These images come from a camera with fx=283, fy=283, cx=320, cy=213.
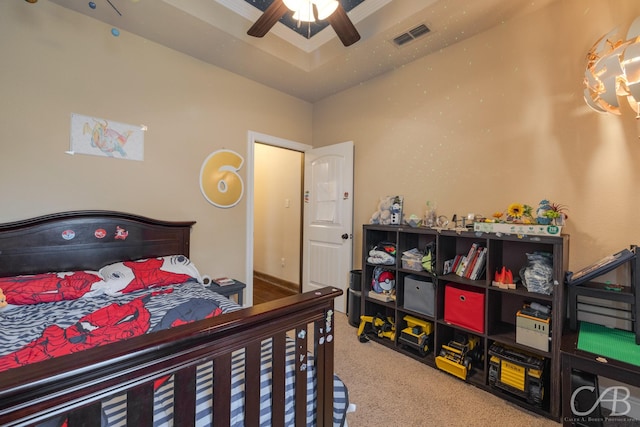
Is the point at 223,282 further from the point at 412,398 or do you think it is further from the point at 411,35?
the point at 411,35

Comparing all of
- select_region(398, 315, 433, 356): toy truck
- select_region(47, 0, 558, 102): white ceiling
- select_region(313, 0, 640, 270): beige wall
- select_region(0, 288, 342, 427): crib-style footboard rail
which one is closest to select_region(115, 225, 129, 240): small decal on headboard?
select_region(47, 0, 558, 102): white ceiling

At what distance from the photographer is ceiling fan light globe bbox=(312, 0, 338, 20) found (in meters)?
1.59

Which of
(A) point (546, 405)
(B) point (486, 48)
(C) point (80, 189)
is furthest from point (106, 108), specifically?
(A) point (546, 405)

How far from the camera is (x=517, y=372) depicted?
5.71 ft

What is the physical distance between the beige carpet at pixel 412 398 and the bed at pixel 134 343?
0.72 m

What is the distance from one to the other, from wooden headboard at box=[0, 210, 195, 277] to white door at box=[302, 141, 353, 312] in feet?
4.92

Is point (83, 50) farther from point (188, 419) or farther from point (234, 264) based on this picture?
point (188, 419)

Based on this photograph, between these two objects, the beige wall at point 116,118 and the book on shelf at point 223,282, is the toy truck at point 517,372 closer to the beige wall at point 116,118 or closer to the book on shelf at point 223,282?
the book on shelf at point 223,282

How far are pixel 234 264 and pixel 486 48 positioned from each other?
2976 millimetres

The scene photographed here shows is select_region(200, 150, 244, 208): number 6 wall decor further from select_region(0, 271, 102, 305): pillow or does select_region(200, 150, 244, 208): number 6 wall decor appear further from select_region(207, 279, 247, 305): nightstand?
select_region(0, 271, 102, 305): pillow

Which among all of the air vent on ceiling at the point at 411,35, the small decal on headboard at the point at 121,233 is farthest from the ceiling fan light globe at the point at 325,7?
the small decal on headboard at the point at 121,233

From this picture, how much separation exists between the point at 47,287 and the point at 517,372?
2917 millimetres

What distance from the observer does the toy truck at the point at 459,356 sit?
1958 millimetres

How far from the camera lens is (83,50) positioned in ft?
6.99
